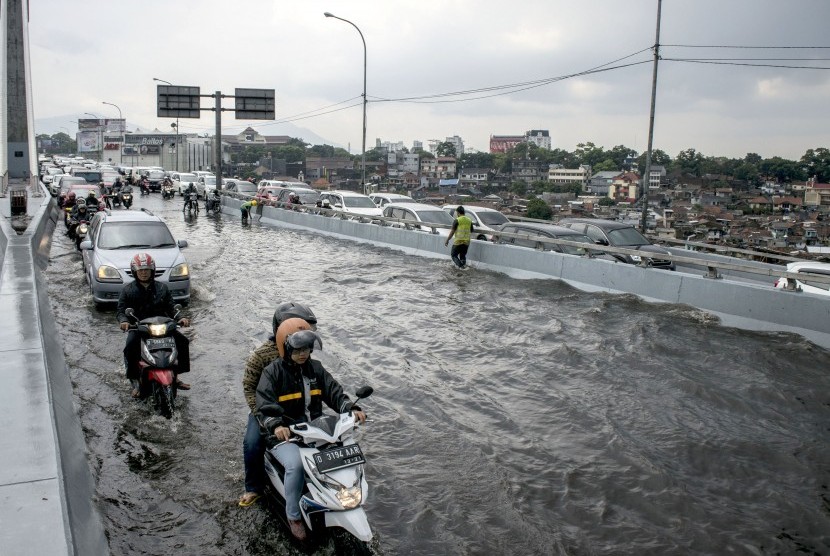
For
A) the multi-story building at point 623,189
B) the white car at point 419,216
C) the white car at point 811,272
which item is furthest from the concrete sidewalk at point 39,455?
the multi-story building at point 623,189

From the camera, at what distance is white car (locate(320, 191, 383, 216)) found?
28.8m

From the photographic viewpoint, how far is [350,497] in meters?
4.60

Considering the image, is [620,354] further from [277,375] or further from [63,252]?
[63,252]

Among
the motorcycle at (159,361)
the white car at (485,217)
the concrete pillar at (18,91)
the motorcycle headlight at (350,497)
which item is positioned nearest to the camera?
the motorcycle headlight at (350,497)

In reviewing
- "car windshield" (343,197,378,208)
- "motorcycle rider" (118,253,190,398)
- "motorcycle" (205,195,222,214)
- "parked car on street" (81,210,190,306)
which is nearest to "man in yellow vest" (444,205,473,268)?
"parked car on street" (81,210,190,306)

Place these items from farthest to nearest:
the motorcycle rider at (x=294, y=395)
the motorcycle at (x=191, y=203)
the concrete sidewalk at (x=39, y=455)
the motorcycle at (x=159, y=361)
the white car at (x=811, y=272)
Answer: the motorcycle at (x=191, y=203) < the white car at (x=811, y=272) < the motorcycle at (x=159, y=361) < the motorcycle rider at (x=294, y=395) < the concrete sidewalk at (x=39, y=455)

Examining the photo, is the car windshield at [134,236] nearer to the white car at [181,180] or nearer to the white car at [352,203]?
the white car at [352,203]

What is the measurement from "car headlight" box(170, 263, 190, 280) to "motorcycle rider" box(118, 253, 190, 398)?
5.05 m

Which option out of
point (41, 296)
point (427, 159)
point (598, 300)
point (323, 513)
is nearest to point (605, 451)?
point (323, 513)

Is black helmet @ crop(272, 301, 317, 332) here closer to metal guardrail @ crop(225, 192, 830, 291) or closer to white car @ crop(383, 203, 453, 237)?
metal guardrail @ crop(225, 192, 830, 291)

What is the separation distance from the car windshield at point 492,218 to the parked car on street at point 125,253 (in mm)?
9522

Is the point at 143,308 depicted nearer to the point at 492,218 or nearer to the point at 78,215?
the point at 492,218

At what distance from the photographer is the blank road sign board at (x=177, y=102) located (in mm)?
41375

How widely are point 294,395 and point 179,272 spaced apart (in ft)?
29.0
